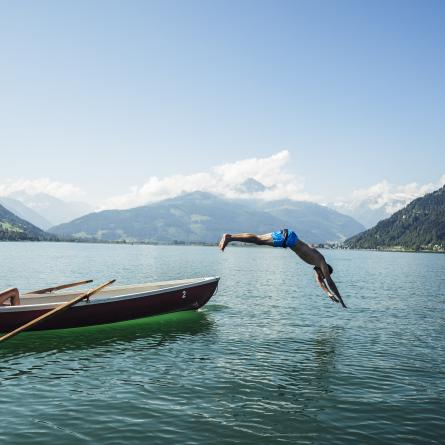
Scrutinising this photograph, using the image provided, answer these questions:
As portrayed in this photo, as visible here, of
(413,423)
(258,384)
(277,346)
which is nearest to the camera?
(413,423)

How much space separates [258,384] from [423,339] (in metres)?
14.5

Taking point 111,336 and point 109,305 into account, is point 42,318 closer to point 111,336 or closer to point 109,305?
point 111,336

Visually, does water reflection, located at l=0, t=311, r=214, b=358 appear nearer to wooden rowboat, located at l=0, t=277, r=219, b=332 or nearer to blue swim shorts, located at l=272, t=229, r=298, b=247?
wooden rowboat, located at l=0, t=277, r=219, b=332

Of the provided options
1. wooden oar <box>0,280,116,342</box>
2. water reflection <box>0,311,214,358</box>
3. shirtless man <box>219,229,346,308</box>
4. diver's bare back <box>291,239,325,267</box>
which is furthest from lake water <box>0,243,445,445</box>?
diver's bare back <box>291,239,325,267</box>

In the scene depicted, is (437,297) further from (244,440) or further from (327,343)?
(244,440)

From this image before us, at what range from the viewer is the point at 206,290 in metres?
34.3

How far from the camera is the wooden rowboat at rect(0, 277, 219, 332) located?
24.1 m

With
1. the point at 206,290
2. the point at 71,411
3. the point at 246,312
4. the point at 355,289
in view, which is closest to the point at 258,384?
the point at 71,411

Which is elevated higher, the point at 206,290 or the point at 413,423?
the point at 206,290

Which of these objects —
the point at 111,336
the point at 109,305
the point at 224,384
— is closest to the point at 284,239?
the point at 224,384

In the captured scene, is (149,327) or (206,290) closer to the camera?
(149,327)

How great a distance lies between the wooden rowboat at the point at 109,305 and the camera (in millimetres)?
24094

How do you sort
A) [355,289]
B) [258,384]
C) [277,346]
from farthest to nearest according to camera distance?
[355,289]
[277,346]
[258,384]

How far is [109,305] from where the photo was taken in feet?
91.1
